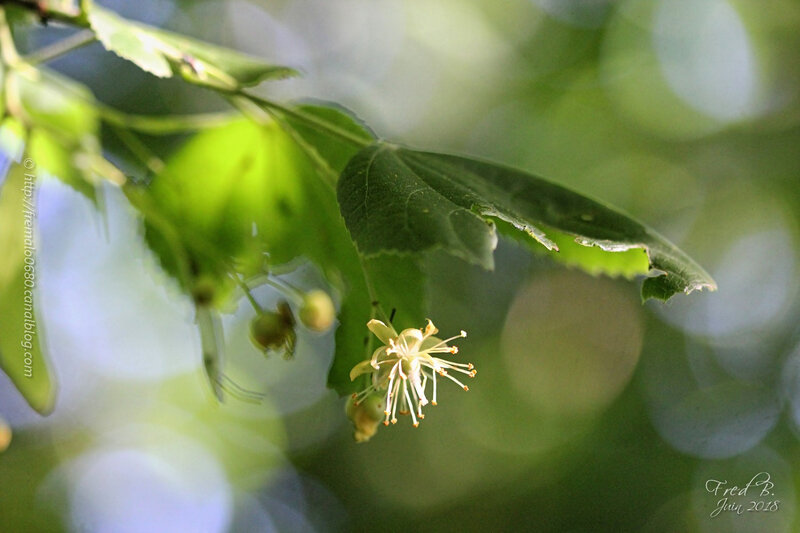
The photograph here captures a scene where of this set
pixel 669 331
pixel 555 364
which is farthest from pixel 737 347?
pixel 555 364

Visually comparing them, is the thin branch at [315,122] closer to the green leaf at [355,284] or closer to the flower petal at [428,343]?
the green leaf at [355,284]

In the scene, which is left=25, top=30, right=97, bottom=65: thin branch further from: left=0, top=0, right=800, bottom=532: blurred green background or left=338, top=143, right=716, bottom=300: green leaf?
left=0, top=0, right=800, bottom=532: blurred green background

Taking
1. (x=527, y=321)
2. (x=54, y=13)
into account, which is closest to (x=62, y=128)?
(x=54, y=13)

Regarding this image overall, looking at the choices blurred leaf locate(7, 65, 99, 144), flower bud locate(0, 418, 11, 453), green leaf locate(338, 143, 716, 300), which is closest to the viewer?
green leaf locate(338, 143, 716, 300)

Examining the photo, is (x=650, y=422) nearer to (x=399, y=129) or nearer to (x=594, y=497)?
(x=594, y=497)

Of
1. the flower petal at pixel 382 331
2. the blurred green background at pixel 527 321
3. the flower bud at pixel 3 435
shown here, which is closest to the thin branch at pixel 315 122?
the flower petal at pixel 382 331

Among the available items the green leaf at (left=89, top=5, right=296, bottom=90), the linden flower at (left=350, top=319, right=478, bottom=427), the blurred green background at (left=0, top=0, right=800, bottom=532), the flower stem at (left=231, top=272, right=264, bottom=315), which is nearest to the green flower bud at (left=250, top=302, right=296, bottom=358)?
the flower stem at (left=231, top=272, right=264, bottom=315)

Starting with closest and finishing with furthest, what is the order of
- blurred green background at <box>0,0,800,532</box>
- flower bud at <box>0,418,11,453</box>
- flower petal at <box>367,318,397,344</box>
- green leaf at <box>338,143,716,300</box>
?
green leaf at <box>338,143,716,300</box> → flower petal at <box>367,318,397,344</box> → flower bud at <box>0,418,11,453</box> → blurred green background at <box>0,0,800,532</box>

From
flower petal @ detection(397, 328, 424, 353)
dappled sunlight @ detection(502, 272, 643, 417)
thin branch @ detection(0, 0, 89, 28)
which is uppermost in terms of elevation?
thin branch @ detection(0, 0, 89, 28)
